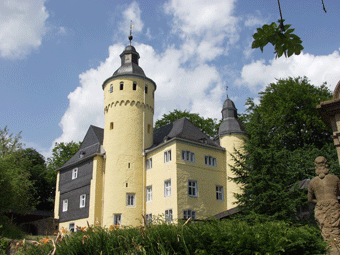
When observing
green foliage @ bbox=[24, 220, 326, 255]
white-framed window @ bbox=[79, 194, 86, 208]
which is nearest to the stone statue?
green foliage @ bbox=[24, 220, 326, 255]

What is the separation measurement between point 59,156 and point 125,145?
58.1 feet

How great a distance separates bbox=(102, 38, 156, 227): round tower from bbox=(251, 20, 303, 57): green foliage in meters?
25.8

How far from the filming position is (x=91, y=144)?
112 ft

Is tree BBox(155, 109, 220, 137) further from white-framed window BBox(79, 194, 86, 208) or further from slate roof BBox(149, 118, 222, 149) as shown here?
white-framed window BBox(79, 194, 86, 208)

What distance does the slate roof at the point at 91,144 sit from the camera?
32.7 metres

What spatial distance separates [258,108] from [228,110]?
10.8 feet

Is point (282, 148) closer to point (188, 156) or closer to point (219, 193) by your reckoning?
point (188, 156)

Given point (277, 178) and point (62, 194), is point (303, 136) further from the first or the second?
point (62, 194)

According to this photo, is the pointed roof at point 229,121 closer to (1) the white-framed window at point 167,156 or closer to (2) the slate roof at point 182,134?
(2) the slate roof at point 182,134

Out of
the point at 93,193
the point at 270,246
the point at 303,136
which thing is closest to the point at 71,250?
the point at 270,246

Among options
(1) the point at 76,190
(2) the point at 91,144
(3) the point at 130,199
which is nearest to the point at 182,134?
(3) the point at 130,199

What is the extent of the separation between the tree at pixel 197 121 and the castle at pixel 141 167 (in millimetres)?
7434

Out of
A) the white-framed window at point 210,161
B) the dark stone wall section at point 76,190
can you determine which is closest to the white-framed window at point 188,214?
the white-framed window at point 210,161

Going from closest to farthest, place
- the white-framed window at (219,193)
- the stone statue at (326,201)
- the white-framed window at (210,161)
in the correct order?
the stone statue at (326,201) → the white-framed window at (219,193) → the white-framed window at (210,161)
